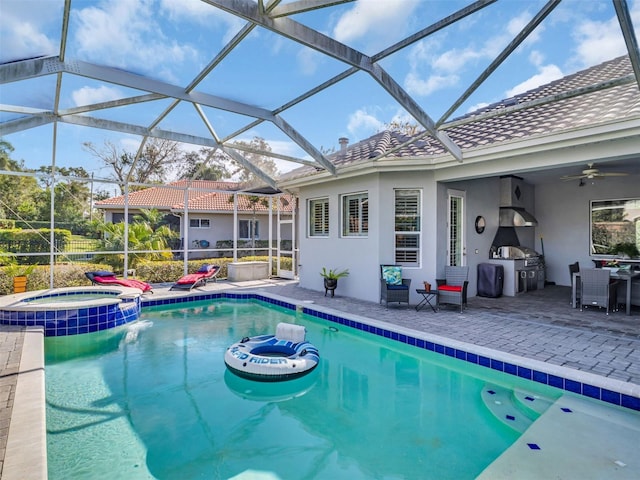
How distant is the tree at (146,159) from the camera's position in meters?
26.0

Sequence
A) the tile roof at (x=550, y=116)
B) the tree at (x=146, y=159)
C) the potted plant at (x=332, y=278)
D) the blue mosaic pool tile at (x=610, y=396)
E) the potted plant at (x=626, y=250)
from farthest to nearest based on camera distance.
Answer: the tree at (x=146, y=159) → the potted plant at (x=626, y=250) → the potted plant at (x=332, y=278) → the tile roof at (x=550, y=116) → the blue mosaic pool tile at (x=610, y=396)

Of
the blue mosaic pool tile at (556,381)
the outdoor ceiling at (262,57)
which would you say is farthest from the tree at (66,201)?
the blue mosaic pool tile at (556,381)

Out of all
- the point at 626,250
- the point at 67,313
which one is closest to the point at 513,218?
the point at 626,250

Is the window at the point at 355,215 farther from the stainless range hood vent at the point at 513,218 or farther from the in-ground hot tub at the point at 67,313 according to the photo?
the in-ground hot tub at the point at 67,313

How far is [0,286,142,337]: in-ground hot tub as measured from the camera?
24.3ft

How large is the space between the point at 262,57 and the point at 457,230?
274 inches

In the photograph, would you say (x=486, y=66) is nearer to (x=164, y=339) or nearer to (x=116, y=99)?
(x=116, y=99)

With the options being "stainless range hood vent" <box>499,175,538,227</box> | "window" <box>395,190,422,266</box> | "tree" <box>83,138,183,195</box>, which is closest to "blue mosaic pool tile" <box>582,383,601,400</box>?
"window" <box>395,190,422,266</box>

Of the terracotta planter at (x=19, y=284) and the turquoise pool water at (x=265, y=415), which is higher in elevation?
the terracotta planter at (x=19, y=284)

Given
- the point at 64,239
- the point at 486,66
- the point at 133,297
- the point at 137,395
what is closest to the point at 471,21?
the point at 486,66

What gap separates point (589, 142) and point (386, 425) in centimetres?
602

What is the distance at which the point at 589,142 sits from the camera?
6438 mm

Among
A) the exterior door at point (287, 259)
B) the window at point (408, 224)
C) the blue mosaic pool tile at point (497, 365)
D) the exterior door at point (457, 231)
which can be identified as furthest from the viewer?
the exterior door at point (287, 259)

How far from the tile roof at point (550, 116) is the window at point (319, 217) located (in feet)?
3.55
